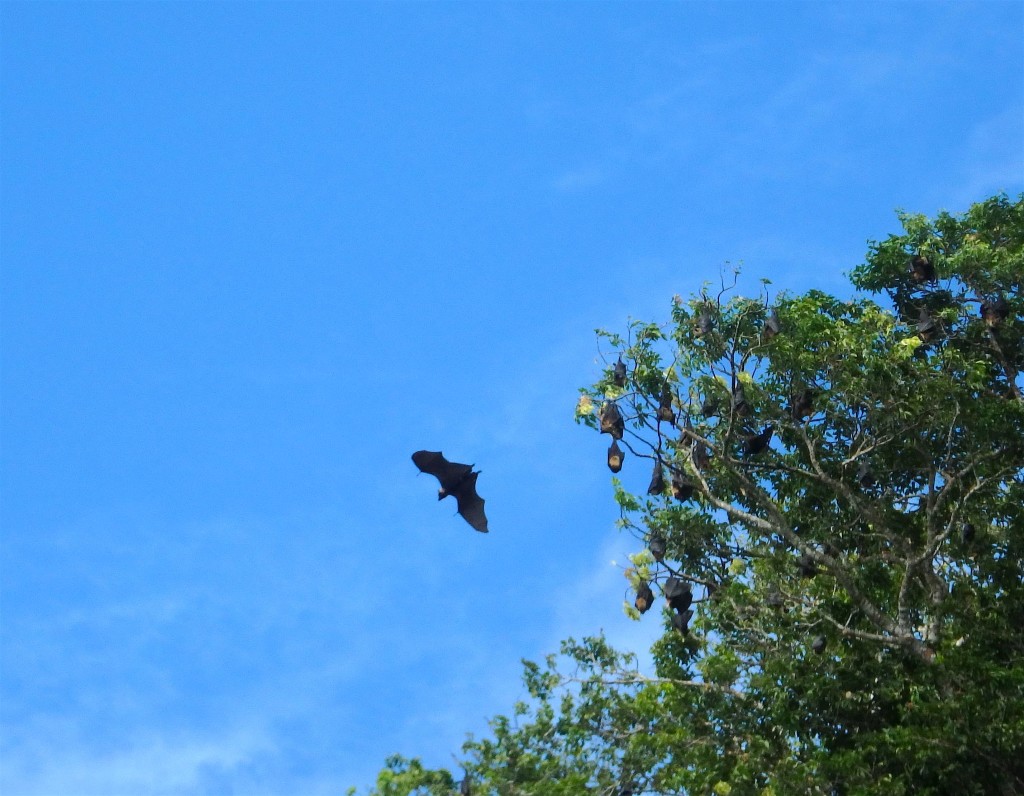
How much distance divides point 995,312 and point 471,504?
8.42m

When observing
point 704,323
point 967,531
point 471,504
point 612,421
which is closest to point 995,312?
point 967,531

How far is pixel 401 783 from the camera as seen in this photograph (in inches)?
630

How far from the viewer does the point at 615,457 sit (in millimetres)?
17062

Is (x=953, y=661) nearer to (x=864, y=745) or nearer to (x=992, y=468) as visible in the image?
(x=864, y=745)

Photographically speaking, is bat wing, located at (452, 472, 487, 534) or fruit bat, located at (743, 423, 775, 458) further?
bat wing, located at (452, 472, 487, 534)

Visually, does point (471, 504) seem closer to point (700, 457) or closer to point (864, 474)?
point (700, 457)

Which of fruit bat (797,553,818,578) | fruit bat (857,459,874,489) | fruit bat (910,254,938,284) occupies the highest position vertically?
fruit bat (910,254,938,284)

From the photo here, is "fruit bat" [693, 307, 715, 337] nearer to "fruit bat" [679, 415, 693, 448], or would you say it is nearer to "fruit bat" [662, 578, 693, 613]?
"fruit bat" [679, 415, 693, 448]

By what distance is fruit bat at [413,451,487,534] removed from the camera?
1844 cm

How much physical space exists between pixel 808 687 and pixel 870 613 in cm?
123

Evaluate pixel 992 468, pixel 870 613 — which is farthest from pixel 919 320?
→ pixel 870 613

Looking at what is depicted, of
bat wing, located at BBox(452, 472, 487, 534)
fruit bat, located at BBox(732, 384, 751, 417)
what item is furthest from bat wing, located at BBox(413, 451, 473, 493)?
fruit bat, located at BBox(732, 384, 751, 417)

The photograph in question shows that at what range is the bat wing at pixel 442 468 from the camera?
60.4 ft

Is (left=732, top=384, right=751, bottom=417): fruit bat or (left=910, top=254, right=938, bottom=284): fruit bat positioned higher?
(left=910, top=254, right=938, bottom=284): fruit bat
